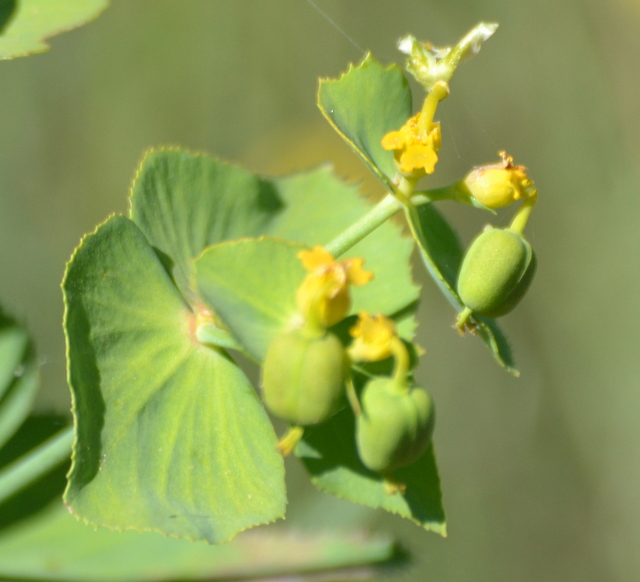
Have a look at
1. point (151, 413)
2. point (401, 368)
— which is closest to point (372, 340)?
point (401, 368)

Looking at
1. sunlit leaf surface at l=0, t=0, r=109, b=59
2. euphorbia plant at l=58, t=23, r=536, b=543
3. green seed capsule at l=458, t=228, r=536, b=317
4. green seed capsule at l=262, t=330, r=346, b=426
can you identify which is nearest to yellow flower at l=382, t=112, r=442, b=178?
euphorbia plant at l=58, t=23, r=536, b=543

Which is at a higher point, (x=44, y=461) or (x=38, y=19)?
(x=38, y=19)

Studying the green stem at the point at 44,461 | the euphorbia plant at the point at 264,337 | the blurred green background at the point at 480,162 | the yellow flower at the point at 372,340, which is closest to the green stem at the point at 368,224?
the euphorbia plant at the point at 264,337

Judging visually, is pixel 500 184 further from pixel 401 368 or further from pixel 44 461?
pixel 44 461

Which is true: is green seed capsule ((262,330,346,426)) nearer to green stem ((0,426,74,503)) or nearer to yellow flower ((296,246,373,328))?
yellow flower ((296,246,373,328))

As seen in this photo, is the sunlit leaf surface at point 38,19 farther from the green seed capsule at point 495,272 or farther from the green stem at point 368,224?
the green seed capsule at point 495,272

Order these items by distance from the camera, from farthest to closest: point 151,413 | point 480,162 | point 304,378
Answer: point 480,162 → point 151,413 → point 304,378
